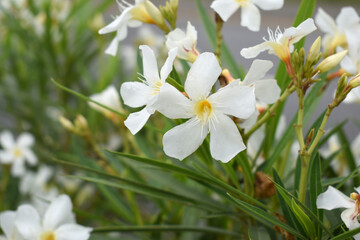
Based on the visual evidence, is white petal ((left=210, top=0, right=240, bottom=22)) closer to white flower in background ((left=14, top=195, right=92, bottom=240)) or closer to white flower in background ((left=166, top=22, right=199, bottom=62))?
white flower in background ((left=166, top=22, right=199, bottom=62))

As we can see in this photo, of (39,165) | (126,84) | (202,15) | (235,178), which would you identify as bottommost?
(235,178)

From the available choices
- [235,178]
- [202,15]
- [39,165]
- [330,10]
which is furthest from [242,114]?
[330,10]

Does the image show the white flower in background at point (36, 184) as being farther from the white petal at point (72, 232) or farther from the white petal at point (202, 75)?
the white petal at point (202, 75)

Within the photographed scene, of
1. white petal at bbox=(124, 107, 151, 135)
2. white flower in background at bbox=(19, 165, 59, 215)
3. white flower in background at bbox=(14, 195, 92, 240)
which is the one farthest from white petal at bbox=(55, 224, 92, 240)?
white flower in background at bbox=(19, 165, 59, 215)

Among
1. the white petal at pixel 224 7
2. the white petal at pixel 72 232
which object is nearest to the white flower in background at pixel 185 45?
the white petal at pixel 224 7

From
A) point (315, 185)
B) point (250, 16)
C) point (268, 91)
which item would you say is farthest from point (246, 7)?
point (315, 185)

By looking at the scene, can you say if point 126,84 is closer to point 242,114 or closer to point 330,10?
point 242,114

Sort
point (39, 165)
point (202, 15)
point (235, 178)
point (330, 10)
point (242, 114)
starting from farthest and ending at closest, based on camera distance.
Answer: point (330, 10)
point (39, 165)
point (202, 15)
point (235, 178)
point (242, 114)
